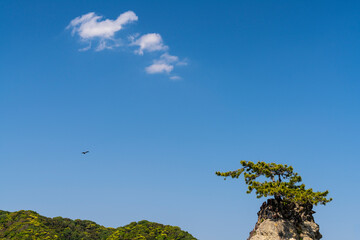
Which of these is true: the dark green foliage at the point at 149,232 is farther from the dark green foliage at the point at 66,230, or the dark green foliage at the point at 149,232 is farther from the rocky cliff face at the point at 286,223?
the rocky cliff face at the point at 286,223

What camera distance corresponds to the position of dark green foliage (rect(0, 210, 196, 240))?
8034 cm

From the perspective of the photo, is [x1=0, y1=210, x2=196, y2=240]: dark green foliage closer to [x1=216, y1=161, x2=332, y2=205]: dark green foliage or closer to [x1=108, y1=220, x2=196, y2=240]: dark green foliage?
[x1=108, y1=220, x2=196, y2=240]: dark green foliage

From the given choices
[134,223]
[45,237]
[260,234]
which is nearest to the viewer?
[260,234]

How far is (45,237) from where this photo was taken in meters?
79.8

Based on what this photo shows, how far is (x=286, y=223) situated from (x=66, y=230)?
6424 cm

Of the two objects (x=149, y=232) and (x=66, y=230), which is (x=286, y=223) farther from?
(x=66, y=230)

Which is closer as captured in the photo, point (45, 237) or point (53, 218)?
point (45, 237)

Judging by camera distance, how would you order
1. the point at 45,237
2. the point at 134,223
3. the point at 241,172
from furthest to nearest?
the point at 134,223, the point at 45,237, the point at 241,172

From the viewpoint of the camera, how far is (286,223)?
127ft

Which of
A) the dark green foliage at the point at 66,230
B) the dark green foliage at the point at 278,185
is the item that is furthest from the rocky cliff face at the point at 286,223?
the dark green foliage at the point at 66,230

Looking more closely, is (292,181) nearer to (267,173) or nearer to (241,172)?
(267,173)

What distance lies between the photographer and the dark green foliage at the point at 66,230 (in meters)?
80.3

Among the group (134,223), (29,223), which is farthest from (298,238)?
(29,223)

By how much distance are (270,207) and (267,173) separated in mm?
3553
